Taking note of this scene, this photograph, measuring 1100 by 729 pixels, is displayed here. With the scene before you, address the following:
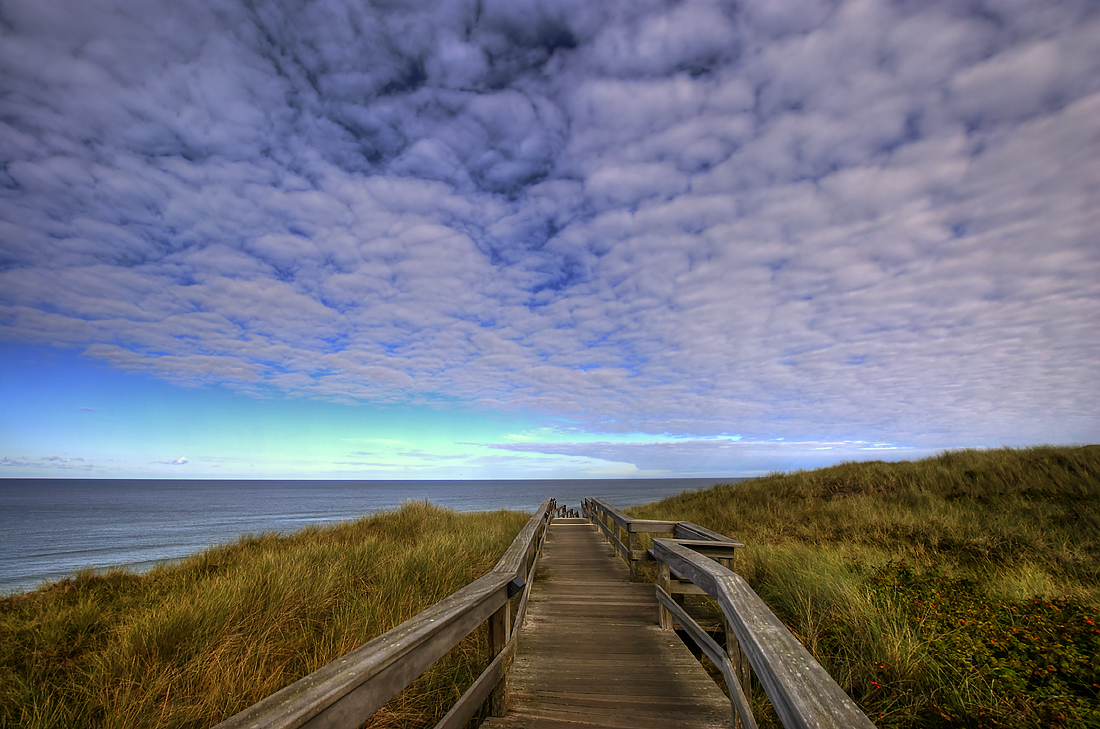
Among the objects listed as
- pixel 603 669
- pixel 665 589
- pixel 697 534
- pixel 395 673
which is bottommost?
pixel 603 669

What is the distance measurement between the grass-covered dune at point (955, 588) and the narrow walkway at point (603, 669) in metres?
1.39

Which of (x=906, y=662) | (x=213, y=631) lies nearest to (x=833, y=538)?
(x=906, y=662)

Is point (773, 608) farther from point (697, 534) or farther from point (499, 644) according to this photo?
point (499, 644)

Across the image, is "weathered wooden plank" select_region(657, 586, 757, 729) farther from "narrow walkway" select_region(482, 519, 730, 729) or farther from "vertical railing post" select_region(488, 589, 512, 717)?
"vertical railing post" select_region(488, 589, 512, 717)

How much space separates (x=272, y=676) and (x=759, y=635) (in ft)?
12.6

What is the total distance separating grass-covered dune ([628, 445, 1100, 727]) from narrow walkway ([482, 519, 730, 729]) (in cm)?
139

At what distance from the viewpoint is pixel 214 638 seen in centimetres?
430

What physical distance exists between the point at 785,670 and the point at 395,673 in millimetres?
1549

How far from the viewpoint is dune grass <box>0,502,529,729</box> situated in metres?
3.51

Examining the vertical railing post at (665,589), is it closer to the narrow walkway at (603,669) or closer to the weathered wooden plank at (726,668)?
the narrow walkway at (603,669)

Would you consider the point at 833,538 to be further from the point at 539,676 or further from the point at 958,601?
the point at 539,676

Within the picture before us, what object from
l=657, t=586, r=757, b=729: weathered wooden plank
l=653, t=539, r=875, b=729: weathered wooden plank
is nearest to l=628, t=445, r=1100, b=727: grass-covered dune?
l=657, t=586, r=757, b=729: weathered wooden plank

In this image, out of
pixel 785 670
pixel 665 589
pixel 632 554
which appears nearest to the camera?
pixel 785 670

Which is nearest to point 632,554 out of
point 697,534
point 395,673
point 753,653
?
point 697,534
